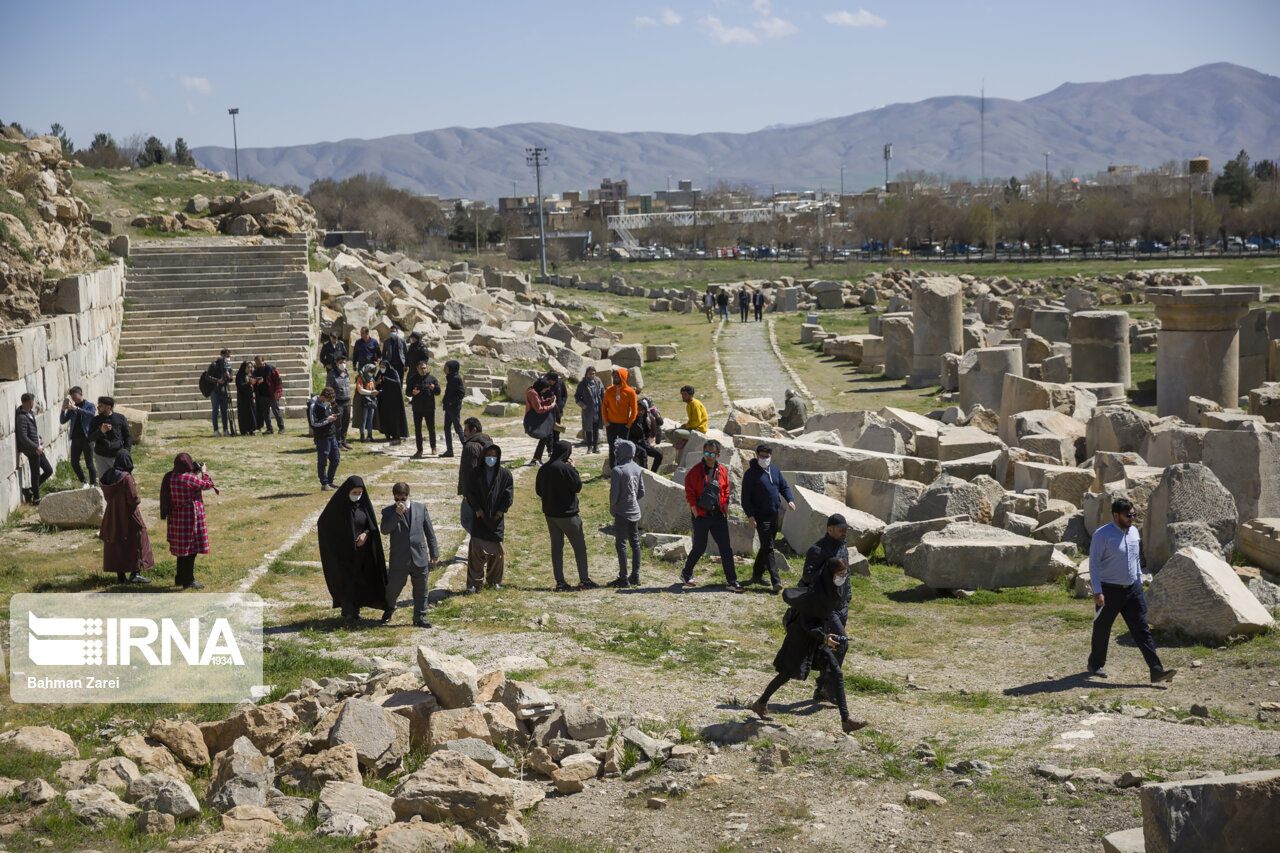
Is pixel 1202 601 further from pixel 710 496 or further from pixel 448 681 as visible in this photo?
pixel 448 681

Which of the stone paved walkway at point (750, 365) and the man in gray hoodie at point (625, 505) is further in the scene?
the stone paved walkway at point (750, 365)

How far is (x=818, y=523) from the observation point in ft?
40.4

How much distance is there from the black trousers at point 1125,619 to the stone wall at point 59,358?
37.6 feet

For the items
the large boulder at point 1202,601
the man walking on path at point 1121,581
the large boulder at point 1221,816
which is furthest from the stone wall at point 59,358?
the large boulder at point 1221,816

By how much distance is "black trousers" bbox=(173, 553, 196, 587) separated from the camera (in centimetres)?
1071

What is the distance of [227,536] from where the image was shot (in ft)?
42.1

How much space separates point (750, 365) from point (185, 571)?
21.2 m

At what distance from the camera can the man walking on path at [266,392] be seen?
773 inches

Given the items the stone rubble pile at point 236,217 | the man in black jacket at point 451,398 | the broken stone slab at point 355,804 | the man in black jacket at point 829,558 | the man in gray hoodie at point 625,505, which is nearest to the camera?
the broken stone slab at point 355,804

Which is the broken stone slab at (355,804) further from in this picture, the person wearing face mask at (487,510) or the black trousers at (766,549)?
the black trousers at (766,549)

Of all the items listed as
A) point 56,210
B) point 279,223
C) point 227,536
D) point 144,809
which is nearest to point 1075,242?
point 279,223

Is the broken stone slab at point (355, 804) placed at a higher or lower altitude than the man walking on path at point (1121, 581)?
lower

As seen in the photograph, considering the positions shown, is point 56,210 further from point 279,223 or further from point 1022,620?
point 1022,620

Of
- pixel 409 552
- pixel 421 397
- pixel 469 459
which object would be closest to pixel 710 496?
pixel 469 459
